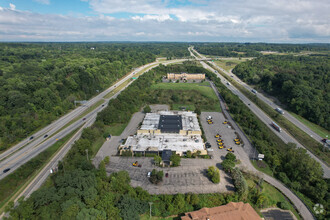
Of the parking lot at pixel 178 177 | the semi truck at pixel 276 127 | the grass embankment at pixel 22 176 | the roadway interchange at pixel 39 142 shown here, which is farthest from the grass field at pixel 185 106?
the grass embankment at pixel 22 176

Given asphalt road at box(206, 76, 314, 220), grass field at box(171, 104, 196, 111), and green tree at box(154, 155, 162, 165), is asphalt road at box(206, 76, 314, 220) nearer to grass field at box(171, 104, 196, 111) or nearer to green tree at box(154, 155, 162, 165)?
green tree at box(154, 155, 162, 165)

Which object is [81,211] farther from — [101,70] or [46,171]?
[101,70]

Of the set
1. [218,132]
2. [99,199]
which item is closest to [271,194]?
[218,132]

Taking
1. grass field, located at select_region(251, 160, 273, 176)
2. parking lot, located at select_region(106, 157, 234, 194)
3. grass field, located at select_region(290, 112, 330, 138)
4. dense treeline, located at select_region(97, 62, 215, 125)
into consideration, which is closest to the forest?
parking lot, located at select_region(106, 157, 234, 194)

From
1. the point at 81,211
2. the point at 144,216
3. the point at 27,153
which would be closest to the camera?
the point at 81,211

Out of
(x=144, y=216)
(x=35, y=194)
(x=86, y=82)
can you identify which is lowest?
(x=144, y=216)

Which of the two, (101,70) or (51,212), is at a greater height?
(101,70)

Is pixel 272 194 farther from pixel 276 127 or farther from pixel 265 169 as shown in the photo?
pixel 276 127

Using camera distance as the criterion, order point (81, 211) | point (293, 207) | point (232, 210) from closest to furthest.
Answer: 1. point (81, 211)
2. point (232, 210)
3. point (293, 207)

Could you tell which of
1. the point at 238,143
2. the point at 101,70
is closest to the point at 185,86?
the point at 101,70
